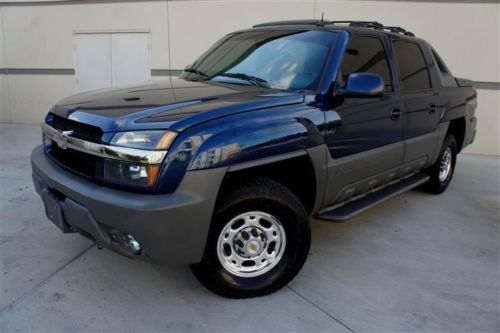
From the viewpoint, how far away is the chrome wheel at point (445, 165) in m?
5.36

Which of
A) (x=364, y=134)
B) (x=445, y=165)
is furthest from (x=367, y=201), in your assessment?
(x=445, y=165)

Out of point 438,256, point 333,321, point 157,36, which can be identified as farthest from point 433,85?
point 157,36

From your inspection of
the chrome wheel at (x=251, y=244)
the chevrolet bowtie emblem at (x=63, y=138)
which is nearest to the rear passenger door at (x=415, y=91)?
the chrome wheel at (x=251, y=244)

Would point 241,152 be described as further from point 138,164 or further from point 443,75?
→ point 443,75

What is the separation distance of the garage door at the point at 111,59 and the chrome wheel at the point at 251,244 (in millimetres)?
6652

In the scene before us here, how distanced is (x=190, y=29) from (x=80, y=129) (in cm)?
626

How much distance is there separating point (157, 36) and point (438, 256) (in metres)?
6.97

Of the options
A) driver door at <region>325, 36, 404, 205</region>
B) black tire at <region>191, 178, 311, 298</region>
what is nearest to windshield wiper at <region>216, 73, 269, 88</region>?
driver door at <region>325, 36, 404, 205</region>

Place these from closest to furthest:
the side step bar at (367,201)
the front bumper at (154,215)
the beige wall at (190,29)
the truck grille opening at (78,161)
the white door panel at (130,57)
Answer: the front bumper at (154,215) → the truck grille opening at (78,161) → the side step bar at (367,201) → the beige wall at (190,29) → the white door panel at (130,57)

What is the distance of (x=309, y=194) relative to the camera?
129 inches

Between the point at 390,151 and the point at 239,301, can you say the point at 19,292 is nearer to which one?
the point at 239,301

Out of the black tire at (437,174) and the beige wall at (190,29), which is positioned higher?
the beige wall at (190,29)

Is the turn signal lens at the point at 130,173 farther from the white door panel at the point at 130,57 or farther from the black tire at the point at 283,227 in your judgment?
the white door panel at the point at 130,57

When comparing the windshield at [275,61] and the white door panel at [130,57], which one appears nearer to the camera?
the windshield at [275,61]
